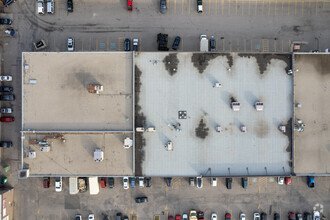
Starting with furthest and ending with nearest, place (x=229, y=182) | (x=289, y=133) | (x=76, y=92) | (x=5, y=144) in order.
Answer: (x=229, y=182) → (x=5, y=144) → (x=289, y=133) → (x=76, y=92)

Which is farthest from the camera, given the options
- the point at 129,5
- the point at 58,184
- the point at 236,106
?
the point at 58,184

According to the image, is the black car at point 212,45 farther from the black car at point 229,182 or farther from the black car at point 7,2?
the black car at point 7,2

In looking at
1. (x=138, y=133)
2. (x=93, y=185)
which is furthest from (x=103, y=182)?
(x=138, y=133)

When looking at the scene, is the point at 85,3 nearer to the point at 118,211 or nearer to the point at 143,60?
the point at 143,60

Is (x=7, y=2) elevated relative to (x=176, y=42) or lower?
elevated

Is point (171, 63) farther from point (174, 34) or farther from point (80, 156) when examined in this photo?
point (80, 156)

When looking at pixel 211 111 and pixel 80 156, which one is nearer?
pixel 80 156

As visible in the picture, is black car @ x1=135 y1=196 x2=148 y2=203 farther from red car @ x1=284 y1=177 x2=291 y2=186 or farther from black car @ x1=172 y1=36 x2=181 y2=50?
black car @ x1=172 y1=36 x2=181 y2=50

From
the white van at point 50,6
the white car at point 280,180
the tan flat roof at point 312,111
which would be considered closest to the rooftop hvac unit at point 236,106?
the tan flat roof at point 312,111

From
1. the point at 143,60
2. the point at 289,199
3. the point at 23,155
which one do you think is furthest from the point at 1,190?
the point at 289,199
